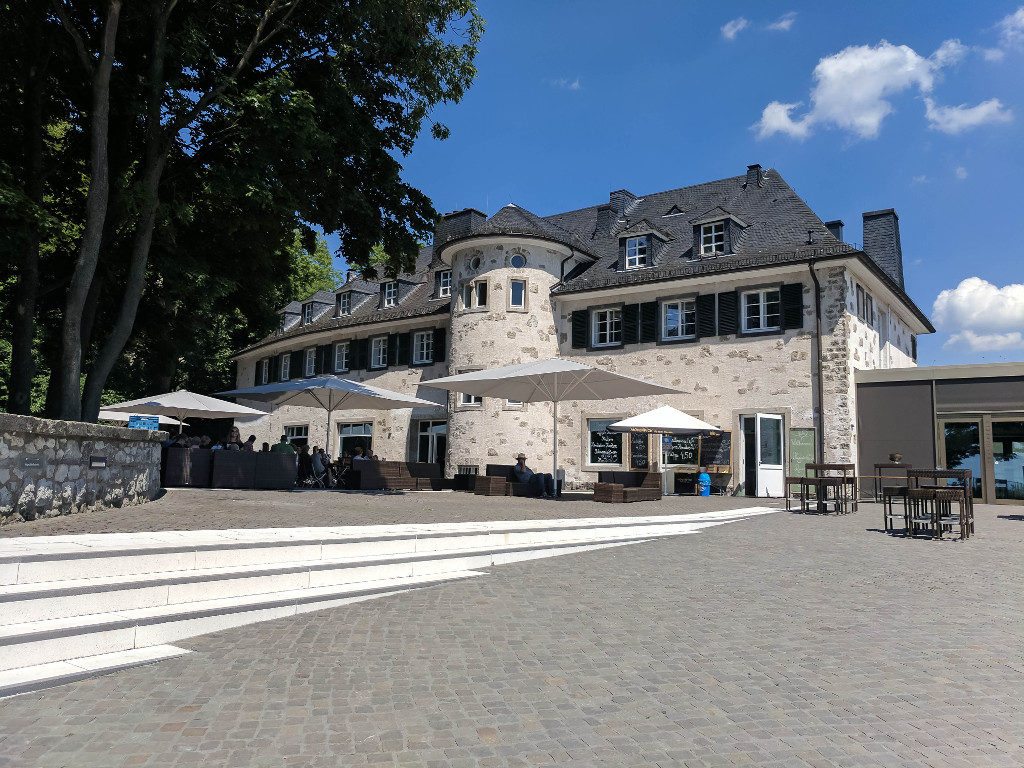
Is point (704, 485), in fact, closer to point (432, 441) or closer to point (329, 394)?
point (329, 394)

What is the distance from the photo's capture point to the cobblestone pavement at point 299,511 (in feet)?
24.2

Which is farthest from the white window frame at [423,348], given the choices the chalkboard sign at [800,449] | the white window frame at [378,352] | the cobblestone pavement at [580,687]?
the cobblestone pavement at [580,687]

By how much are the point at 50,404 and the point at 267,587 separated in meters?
6.45

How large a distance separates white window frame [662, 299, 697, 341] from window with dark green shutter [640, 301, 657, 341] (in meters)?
0.27

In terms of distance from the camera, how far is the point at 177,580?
16.9 ft

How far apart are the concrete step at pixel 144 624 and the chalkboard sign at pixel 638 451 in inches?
664

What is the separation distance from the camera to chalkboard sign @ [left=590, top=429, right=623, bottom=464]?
23344 millimetres

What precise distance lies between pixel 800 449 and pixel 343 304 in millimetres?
20274

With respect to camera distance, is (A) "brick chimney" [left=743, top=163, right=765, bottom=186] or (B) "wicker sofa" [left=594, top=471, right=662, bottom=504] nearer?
(B) "wicker sofa" [left=594, top=471, right=662, bottom=504]

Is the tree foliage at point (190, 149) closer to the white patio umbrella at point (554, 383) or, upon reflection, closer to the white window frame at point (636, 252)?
the white patio umbrella at point (554, 383)

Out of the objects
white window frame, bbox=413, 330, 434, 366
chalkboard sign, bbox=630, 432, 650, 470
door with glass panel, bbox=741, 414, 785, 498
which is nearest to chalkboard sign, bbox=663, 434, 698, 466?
chalkboard sign, bbox=630, 432, 650, 470

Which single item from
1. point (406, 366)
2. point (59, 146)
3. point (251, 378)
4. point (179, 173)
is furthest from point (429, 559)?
point (251, 378)

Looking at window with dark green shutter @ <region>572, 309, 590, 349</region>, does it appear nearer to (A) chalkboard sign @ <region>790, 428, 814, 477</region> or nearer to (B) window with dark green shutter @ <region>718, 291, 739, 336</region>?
(B) window with dark green shutter @ <region>718, 291, 739, 336</region>

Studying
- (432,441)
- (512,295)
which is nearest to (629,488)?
(512,295)
